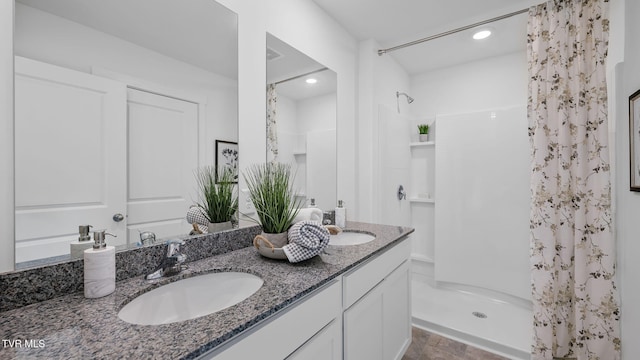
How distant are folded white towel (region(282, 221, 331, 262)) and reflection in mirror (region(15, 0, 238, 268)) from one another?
0.46 metres

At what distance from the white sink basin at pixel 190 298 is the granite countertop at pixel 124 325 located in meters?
0.03

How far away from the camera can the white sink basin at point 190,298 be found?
811mm

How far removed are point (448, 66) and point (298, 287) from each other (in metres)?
3.07

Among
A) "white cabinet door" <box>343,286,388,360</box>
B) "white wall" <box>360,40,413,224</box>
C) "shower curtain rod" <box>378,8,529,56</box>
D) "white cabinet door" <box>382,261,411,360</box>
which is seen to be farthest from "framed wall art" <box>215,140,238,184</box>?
"shower curtain rod" <box>378,8,529,56</box>

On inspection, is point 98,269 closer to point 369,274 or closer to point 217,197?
point 217,197

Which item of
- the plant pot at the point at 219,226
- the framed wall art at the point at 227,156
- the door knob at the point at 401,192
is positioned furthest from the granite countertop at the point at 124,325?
the door knob at the point at 401,192

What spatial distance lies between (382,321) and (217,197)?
1.05 meters

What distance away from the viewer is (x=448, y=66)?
3.03 m

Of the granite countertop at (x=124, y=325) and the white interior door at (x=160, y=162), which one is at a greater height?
the white interior door at (x=160, y=162)

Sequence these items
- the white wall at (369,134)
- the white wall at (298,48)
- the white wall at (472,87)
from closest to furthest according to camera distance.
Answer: the white wall at (298,48) < the white wall at (369,134) < the white wall at (472,87)

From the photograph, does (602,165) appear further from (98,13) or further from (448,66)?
(98,13)

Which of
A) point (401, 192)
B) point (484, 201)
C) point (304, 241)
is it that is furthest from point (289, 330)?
point (484, 201)

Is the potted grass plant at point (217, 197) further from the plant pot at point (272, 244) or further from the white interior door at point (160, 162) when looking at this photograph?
the plant pot at point (272, 244)

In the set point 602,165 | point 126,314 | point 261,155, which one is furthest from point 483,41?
point 126,314
